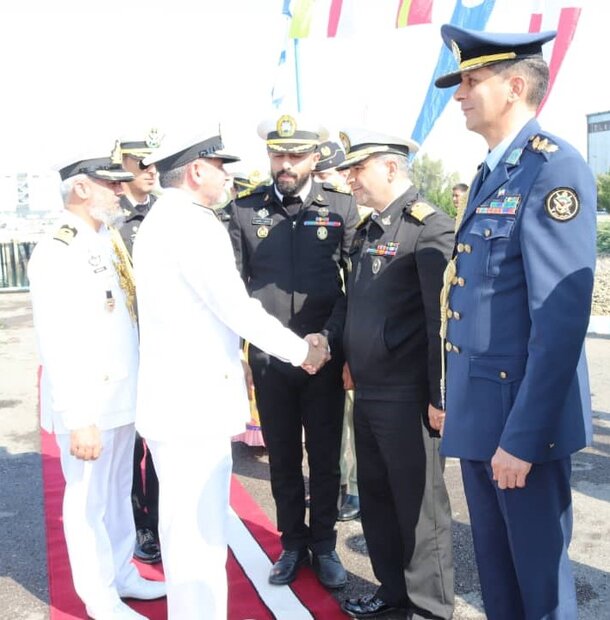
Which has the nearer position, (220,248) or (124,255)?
(220,248)

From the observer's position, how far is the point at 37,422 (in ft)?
21.9

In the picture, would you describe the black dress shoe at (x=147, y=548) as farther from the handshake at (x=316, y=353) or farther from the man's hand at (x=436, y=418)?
the man's hand at (x=436, y=418)

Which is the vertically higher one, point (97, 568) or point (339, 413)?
point (339, 413)

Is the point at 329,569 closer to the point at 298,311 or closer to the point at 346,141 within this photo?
the point at 298,311

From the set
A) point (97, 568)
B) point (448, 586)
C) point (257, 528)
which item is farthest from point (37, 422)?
point (448, 586)

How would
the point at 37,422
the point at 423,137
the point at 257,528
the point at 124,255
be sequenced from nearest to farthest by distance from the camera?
1. the point at 124,255
2. the point at 257,528
3. the point at 37,422
4. the point at 423,137

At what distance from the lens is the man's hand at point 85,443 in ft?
9.27

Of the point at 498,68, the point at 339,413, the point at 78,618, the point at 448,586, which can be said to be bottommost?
the point at 78,618

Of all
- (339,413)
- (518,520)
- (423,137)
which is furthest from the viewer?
(423,137)

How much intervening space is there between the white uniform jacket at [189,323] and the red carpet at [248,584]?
1.04 metres

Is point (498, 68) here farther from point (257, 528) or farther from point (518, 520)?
point (257, 528)

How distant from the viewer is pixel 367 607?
10.1 ft

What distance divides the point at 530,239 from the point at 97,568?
2263mm

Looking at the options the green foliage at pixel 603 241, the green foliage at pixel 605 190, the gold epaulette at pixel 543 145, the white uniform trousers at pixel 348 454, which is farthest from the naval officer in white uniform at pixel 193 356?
the green foliage at pixel 605 190
